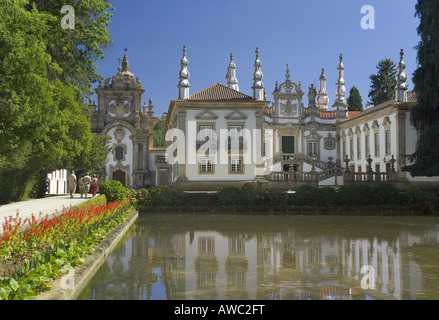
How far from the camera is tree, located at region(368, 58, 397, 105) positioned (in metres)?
54.5

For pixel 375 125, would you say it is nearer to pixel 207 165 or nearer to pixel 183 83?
pixel 207 165

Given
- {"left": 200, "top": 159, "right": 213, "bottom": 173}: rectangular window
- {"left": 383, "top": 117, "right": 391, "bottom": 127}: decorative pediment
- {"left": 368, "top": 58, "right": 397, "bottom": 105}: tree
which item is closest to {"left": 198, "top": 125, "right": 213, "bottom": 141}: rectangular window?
{"left": 200, "top": 159, "right": 213, "bottom": 173}: rectangular window

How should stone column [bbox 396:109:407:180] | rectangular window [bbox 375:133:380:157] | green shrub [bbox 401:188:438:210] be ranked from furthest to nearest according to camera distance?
rectangular window [bbox 375:133:380:157] < stone column [bbox 396:109:407:180] < green shrub [bbox 401:188:438:210]

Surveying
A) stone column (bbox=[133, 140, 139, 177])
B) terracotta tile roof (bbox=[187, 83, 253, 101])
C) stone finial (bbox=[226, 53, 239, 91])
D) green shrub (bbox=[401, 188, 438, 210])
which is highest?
stone finial (bbox=[226, 53, 239, 91])

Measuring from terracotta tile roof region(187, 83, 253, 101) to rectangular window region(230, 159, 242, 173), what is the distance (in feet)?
14.2

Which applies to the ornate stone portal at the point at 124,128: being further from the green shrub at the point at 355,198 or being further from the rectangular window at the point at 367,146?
the green shrub at the point at 355,198

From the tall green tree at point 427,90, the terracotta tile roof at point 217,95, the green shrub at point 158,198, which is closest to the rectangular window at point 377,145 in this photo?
the tall green tree at point 427,90

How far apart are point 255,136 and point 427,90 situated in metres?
11.0

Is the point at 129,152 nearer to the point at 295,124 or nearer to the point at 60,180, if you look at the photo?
the point at 60,180

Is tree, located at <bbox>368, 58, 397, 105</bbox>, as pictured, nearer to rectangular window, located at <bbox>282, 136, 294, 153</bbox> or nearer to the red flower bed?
rectangular window, located at <bbox>282, 136, 294, 153</bbox>

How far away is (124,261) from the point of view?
8.41 m

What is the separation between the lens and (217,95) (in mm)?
30859

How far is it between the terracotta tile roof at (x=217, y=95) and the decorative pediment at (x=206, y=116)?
0.97 m

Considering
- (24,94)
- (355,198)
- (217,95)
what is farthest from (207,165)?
(24,94)
